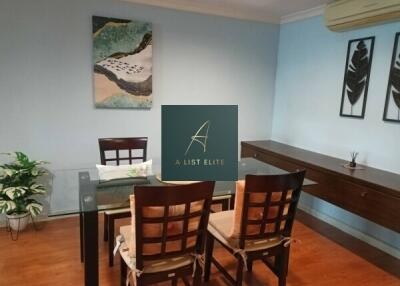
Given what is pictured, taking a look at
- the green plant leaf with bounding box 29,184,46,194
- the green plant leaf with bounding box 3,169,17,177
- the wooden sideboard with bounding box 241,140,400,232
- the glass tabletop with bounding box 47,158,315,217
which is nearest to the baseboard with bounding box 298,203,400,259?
the wooden sideboard with bounding box 241,140,400,232

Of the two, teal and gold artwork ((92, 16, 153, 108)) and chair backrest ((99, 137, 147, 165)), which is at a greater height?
teal and gold artwork ((92, 16, 153, 108))

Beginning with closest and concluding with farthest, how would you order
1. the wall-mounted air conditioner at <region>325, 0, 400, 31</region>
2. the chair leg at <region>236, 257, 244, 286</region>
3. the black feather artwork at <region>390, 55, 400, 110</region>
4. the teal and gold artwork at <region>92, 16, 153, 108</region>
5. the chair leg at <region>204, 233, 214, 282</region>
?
the chair leg at <region>236, 257, 244, 286</region>
the chair leg at <region>204, 233, 214, 282</region>
the wall-mounted air conditioner at <region>325, 0, 400, 31</region>
the black feather artwork at <region>390, 55, 400, 110</region>
the teal and gold artwork at <region>92, 16, 153, 108</region>

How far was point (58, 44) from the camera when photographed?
2889 millimetres

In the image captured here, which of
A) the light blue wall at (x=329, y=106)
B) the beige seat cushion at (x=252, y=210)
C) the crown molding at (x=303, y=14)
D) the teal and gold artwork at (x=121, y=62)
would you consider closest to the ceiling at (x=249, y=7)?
the crown molding at (x=303, y=14)

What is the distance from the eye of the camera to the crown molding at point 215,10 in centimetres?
321

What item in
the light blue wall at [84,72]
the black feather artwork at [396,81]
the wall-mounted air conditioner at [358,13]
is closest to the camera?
the wall-mounted air conditioner at [358,13]

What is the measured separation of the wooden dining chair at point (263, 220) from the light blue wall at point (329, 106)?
4.69ft

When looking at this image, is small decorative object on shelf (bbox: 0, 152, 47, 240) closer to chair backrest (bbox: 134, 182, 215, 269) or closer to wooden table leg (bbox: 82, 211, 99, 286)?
wooden table leg (bbox: 82, 211, 99, 286)

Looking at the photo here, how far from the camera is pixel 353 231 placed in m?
3.01

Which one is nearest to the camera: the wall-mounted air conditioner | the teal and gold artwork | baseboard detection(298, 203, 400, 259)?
the wall-mounted air conditioner

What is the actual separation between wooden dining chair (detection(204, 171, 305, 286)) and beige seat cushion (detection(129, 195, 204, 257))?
0.29 metres

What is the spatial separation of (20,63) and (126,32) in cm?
106

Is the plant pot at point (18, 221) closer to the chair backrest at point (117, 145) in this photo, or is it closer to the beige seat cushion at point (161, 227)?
the chair backrest at point (117, 145)

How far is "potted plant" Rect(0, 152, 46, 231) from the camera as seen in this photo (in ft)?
8.59
